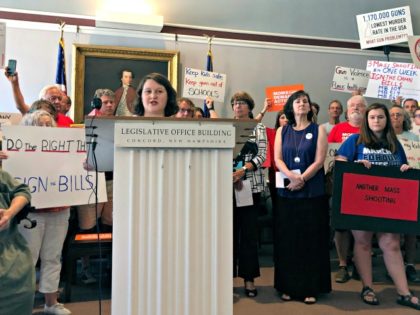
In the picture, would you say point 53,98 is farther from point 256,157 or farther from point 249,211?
point 249,211

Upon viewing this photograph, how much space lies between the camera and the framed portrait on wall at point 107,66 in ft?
16.1

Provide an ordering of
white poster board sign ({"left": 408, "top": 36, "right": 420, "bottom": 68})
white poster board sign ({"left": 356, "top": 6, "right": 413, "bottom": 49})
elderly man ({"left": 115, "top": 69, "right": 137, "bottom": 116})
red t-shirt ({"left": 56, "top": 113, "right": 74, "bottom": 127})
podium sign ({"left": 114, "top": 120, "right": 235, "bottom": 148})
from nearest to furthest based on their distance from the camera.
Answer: podium sign ({"left": 114, "top": 120, "right": 235, "bottom": 148}), red t-shirt ({"left": 56, "top": 113, "right": 74, "bottom": 127}), white poster board sign ({"left": 408, "top": 36, "right": 420, "bottom": 68}), elderly man ({"left": 115, "top": 69, "right": 137, "bottom": 116}), white poster board sign ({"left": 356, "top": 6, "right": 413, "bottom": 49})

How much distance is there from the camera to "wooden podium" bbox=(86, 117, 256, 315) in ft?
5.00

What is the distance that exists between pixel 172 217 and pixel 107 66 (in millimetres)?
3922

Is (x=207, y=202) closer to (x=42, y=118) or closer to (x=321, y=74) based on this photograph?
(x=42, y=118)

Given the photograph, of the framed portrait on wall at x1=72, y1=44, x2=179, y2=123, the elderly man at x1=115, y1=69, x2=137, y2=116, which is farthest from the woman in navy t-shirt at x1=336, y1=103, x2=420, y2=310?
the elderly man at x1=115, y1=69, x2=137, y2=116

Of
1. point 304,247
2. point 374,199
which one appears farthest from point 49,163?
point 374,199

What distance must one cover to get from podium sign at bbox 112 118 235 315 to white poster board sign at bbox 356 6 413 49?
16.3 ft

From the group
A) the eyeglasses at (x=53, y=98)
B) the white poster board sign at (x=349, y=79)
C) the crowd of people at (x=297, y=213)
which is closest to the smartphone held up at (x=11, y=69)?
the crowd of people at (x=297, y=213)

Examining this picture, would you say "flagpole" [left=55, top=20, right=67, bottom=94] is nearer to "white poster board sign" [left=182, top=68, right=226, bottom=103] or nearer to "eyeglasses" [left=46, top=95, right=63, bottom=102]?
"eyeglasses" [left=46, top=95, right=63, bottom=102]

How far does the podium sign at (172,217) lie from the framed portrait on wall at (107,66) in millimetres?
3691

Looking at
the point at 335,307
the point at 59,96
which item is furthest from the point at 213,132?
the point at 59,96

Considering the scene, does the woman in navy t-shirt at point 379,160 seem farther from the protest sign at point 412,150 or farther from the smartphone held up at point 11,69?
the smartphone held up at point 11,69

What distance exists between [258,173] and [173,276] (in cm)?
172
